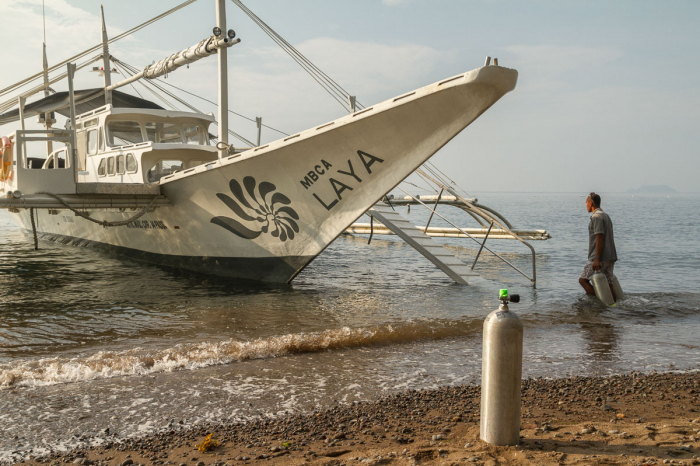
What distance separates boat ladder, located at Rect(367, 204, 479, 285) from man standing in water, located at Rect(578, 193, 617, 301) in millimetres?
2855

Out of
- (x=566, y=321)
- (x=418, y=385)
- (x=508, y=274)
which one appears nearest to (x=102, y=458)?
(x=418, y=385)

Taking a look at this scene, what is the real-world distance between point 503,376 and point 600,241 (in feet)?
20.1

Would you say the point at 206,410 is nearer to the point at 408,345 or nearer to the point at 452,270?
the point at 408,345

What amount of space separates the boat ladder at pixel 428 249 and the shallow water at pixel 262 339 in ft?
1.20

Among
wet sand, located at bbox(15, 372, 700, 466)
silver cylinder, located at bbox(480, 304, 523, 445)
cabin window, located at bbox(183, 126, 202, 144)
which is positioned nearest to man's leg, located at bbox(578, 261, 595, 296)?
wet sand, located at bbox(15, 372, 700, 466)

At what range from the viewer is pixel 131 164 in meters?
12.6

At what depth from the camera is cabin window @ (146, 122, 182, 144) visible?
46.8 feet

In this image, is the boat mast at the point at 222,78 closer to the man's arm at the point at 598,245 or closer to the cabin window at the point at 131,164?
the cabin window at the point at 131,164

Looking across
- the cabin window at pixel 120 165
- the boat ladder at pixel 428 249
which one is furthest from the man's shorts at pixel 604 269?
the cabin window at pixel 120 165

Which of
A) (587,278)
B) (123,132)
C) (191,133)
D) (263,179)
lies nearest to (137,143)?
(191,133)

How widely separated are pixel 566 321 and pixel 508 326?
17.0 ft

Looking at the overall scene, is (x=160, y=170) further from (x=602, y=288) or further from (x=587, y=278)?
(x=602, y=288)

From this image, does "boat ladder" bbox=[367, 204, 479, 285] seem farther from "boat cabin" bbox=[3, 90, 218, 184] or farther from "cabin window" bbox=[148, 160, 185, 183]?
"cabin window" bbox=[148, 160, 185, 183]

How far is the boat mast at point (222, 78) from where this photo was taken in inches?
477
